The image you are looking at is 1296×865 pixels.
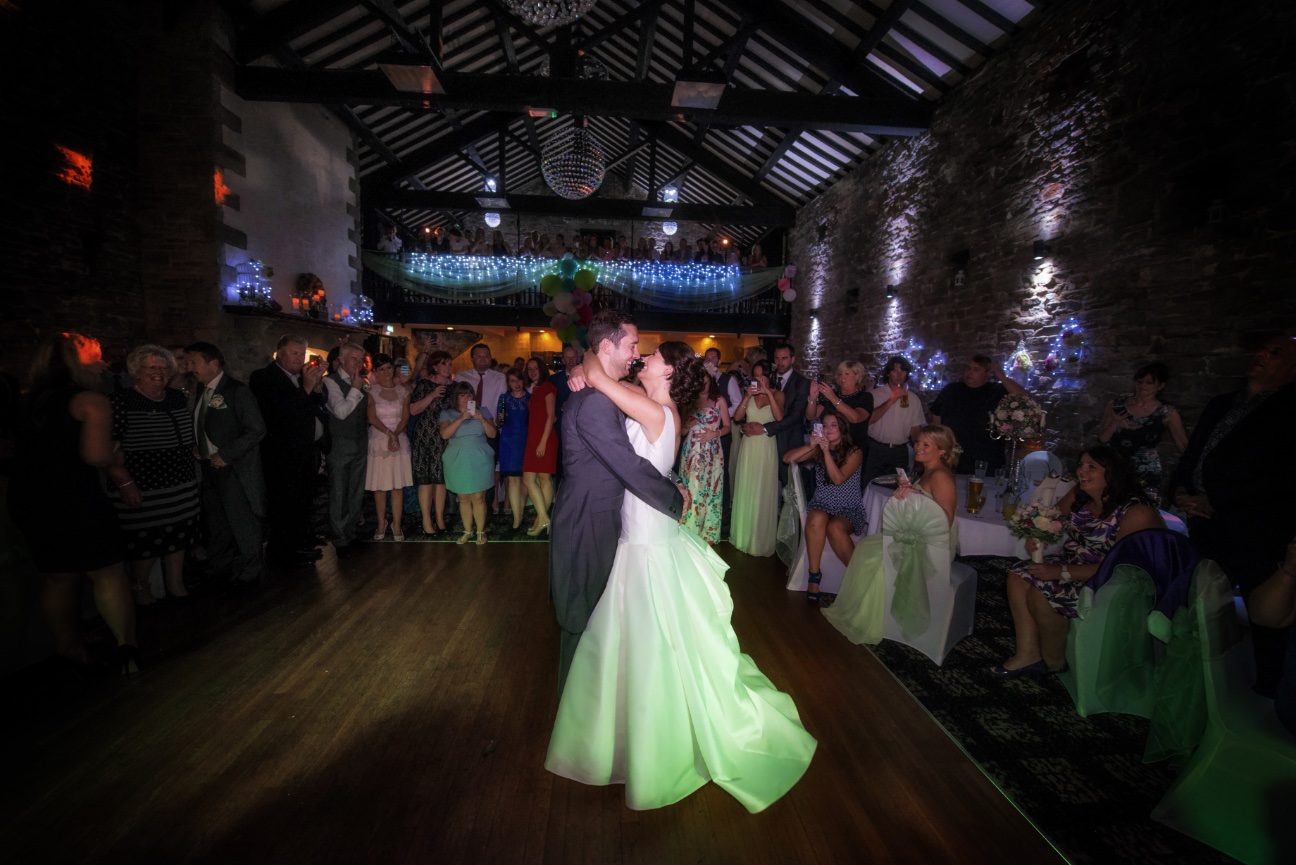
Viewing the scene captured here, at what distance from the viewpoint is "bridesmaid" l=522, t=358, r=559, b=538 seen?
4754 millimetres

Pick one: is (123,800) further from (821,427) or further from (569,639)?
(821,427)

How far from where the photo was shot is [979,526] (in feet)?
11.2

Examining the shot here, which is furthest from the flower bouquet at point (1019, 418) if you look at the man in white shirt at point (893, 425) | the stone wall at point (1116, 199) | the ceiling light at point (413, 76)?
the ceiling light at point (413, 76)

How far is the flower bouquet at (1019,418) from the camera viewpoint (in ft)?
11.3

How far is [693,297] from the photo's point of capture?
11.2 metres

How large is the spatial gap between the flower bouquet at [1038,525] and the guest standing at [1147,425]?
5.65 feet

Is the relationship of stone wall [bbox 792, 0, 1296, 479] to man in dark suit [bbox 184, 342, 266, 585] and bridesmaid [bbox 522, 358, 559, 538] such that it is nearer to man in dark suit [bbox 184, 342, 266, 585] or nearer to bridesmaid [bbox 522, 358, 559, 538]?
bridesmaid [bbox 522, 358, 559, 538]

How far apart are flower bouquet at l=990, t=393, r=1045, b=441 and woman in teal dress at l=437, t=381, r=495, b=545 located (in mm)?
3792

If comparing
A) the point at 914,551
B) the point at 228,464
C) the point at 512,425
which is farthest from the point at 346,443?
the point at 914,551

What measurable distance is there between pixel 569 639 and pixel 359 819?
0.87 metres

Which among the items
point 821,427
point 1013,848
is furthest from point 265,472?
point 1013,848

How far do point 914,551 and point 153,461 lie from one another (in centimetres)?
422

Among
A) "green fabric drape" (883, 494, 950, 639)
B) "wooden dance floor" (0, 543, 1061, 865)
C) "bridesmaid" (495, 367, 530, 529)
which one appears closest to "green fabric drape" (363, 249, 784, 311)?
"bridesmaid" (495, 367, 530, 529)

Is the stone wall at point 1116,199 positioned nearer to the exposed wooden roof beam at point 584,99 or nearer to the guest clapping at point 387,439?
the exposed wooden roof beam at point 584,99
